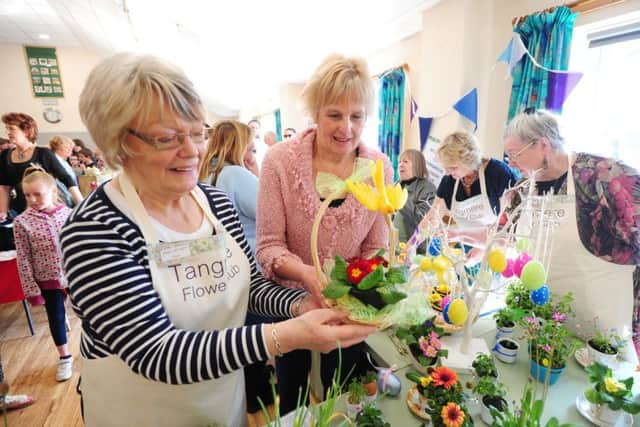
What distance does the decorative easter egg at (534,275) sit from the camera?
885mm

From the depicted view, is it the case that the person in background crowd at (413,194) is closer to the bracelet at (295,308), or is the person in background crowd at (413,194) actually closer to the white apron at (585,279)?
the white apron at (585,279)

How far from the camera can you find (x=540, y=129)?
153cm

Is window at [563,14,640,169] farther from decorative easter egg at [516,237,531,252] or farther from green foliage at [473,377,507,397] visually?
green foliage at [473,377,507,397]

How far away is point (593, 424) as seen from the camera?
0.79 m

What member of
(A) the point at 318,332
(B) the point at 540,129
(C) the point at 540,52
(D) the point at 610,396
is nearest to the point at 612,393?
(D) the point at 610,396

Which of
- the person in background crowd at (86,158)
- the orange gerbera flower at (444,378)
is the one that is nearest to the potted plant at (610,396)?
the orange gerbera flower at (444,378)

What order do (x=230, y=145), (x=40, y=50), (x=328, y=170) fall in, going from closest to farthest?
(x=328, y=170) < (x=230, y=145) < (x=40, y=50)

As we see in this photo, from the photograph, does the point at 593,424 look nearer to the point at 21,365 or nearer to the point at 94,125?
the point at 94,125

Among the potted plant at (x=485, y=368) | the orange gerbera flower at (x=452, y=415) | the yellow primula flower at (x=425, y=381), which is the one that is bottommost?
the potted plant at (x=485, y=368)

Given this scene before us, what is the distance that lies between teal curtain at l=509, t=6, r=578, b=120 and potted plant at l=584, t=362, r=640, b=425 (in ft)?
→ 7.06

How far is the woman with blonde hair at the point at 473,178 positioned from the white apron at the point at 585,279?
2.54ft

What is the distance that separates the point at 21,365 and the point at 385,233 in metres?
2.78

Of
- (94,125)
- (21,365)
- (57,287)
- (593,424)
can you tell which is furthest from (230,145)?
(21,365)

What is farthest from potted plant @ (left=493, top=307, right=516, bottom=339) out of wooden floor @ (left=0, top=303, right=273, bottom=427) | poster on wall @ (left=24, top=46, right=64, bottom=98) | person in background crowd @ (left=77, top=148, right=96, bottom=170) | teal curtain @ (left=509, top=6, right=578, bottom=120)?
poster on wall @ (left=24, top=46, right=64, bottom=98)
